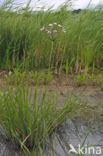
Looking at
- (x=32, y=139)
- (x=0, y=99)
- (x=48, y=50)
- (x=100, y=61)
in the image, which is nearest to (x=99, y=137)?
(x=32, y=139)

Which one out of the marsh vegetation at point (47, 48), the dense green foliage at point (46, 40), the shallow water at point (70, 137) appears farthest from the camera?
the dense green foliage at point (46, 40)

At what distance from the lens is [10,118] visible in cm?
176

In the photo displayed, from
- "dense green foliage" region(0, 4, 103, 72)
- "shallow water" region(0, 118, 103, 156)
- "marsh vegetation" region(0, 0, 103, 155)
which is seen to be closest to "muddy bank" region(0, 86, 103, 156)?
"shallow water" region(0, 118, 103, 156)

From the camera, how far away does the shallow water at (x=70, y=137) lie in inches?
70.2

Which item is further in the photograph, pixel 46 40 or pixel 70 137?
pixel 46 40

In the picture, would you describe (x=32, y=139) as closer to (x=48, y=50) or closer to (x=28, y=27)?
(x=48, y=50)

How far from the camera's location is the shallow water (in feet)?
5.85

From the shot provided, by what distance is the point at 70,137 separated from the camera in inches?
78.7

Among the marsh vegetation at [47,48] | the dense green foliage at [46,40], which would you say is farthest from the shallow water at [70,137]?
the dense green foliage at [46,40]

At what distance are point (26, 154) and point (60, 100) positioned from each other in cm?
112

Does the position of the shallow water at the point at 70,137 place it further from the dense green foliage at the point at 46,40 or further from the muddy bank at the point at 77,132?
the dense green foliage at the point at 46,40

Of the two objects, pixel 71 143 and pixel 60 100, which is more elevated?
pixel 71 143

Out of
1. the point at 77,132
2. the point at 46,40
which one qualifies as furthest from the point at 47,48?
the point at 77,132

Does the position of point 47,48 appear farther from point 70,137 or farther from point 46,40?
point 70,137
